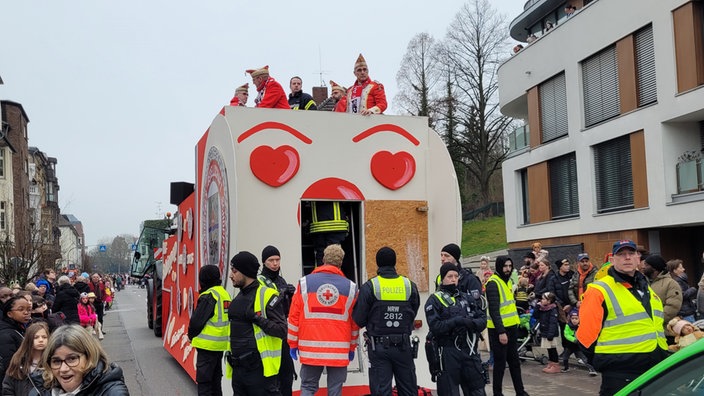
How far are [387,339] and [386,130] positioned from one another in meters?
2.75

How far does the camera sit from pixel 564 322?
11000 mm

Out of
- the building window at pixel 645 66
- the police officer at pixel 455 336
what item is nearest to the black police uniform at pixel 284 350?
the police officer at pixel 455 336

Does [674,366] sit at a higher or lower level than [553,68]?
lower

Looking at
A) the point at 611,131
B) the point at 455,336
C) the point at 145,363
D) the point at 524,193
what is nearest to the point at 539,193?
the point at 524,193

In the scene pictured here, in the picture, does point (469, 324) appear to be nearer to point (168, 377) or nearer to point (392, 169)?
point (392, 169)

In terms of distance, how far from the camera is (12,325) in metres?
6.00

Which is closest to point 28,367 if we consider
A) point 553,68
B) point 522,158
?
point 553,68

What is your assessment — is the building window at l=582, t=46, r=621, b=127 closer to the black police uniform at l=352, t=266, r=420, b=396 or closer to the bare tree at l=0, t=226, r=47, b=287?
the black police uniform at l=352, t=266, r=420, b=396

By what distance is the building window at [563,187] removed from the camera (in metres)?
22.9

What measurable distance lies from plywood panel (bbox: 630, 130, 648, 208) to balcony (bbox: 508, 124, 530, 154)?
281 inches

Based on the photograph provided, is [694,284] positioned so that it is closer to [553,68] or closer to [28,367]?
[553,68]

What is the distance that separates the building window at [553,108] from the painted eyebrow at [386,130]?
1651cm

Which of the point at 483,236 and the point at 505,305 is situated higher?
the point at 483,236

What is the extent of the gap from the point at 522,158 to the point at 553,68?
4.04 meters
